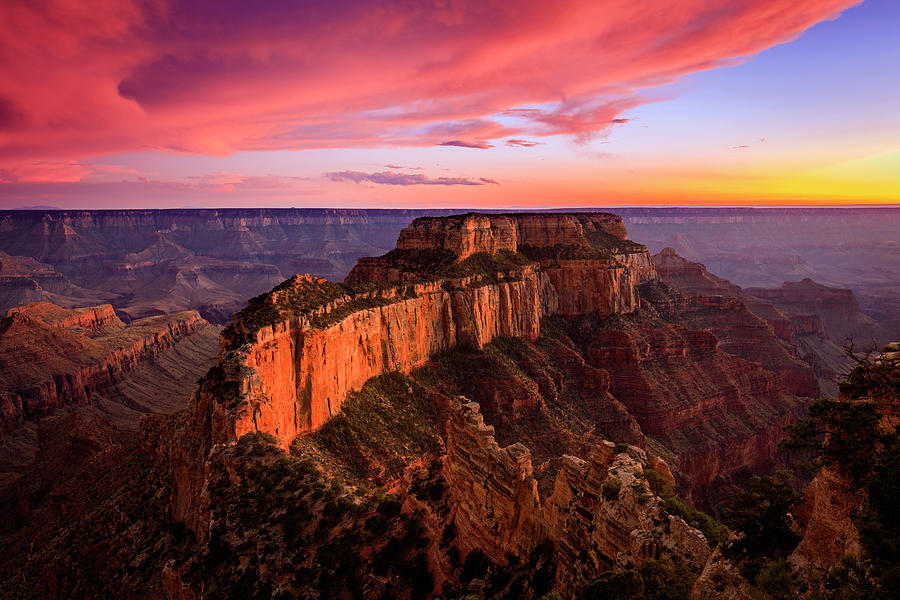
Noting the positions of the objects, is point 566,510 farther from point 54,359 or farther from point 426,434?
point 54,359

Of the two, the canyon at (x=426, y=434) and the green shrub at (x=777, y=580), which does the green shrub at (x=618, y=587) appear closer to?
the canyon at (x=426, y=434)

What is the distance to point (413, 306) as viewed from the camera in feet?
204

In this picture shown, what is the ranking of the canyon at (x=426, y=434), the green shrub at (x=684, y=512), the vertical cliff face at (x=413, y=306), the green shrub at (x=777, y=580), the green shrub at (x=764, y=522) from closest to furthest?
Result: the green shrub at (x=777, y=580)
the green shrub at (x=764, y=522)
the green shrub at (x=684, y=512)
the canyon at (x=426, y=434)
the vertical cliff face at (x=413, y=306)

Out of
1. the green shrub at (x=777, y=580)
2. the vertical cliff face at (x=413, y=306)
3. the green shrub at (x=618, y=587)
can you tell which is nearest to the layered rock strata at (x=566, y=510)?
the green shrub at (x=618, y=587)

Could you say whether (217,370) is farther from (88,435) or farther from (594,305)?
(594,305)

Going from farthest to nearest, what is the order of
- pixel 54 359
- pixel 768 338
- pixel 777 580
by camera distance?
pixel 54 359 → pixel 768 338 → pixel 777 580

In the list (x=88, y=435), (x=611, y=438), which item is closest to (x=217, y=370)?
(x=88, y=435)

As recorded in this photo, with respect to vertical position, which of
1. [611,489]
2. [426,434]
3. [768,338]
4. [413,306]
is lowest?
[768,338]

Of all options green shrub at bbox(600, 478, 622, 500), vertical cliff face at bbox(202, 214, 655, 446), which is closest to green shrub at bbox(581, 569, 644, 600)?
green shrub at bbox(600, 478, 622, 500)

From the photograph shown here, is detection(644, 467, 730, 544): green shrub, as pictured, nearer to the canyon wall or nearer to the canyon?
the canyon

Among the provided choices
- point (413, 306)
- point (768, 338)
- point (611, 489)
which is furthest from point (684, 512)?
point (768, 338)

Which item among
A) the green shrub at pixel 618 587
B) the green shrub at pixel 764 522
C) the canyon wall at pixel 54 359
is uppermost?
the green shrub at pixel 764 522

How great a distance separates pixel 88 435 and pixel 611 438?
7421 cm

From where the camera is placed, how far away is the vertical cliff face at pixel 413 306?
128ft
